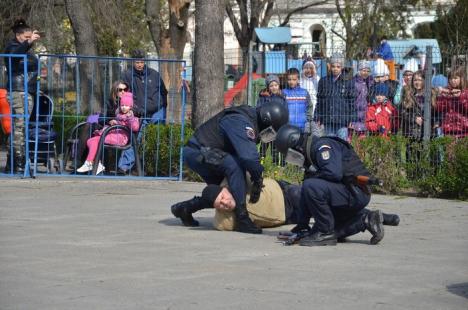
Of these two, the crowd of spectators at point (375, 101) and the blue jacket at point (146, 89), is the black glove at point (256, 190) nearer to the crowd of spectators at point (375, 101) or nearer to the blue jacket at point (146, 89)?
the crowd of spectators at point (375, 101)

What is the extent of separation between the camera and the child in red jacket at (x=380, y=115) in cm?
1509

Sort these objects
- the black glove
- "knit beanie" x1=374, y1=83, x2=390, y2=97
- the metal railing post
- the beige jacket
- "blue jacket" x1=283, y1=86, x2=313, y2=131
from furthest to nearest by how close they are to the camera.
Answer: "blue jacket" x1=283, y1=86, x2=313, y2=131, "knit beanie" x1=374, y1=83, x2=390, y2=97, the metal railing post, the beige jacket, the black glove

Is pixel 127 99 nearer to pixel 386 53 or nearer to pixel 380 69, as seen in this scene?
pixel 380 69

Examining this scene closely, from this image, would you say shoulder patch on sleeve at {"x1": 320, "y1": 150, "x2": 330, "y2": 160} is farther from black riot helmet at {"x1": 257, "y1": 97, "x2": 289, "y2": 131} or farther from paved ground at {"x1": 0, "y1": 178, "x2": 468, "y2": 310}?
black riot helmet at {"x1": 257, "y1": 97, "x2": 289, "y2": 131}

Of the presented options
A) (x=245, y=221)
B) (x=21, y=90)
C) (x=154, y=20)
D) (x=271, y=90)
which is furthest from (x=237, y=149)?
(x=154, y=20)

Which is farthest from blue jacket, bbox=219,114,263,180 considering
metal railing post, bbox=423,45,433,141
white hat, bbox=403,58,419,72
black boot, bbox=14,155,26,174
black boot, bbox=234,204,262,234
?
white hat, bbox=403,58,419,72

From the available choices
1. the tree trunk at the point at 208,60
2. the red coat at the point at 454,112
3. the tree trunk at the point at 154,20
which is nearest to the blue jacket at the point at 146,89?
the tree trunk at the point at 208,60

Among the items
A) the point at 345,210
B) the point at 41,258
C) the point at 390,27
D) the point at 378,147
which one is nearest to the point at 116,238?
the point at 41,258

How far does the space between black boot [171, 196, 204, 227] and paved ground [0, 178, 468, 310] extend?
0.14 m

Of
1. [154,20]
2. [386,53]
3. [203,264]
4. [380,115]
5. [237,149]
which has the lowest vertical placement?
[203,264]

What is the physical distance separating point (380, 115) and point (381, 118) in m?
0.05

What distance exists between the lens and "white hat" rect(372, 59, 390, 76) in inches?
619

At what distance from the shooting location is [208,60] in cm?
1636

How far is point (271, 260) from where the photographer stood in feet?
29.7
